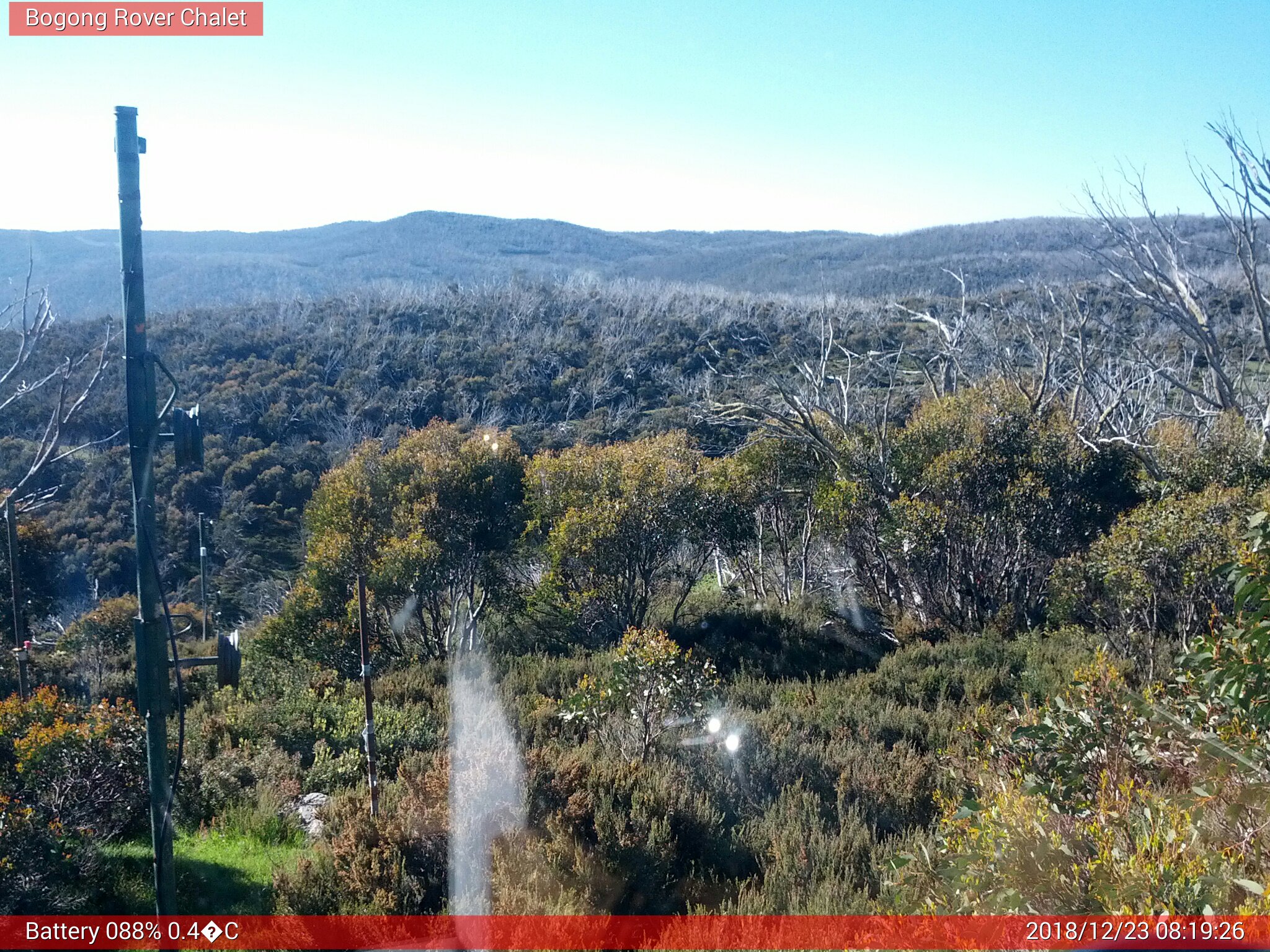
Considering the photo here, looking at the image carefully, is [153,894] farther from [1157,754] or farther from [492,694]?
[1157,754]

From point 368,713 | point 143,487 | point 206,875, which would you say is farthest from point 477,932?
point 143,487

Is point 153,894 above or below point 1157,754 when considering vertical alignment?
below

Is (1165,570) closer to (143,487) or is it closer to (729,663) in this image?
(729,663)

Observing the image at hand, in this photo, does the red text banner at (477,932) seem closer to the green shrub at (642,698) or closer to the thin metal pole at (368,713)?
the thin metal pole at (368,713)

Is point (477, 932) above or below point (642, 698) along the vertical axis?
below

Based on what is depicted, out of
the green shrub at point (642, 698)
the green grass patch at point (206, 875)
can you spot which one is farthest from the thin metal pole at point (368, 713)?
the green shrub at point (642, 698)

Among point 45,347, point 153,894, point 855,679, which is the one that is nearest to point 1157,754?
point 855,679
